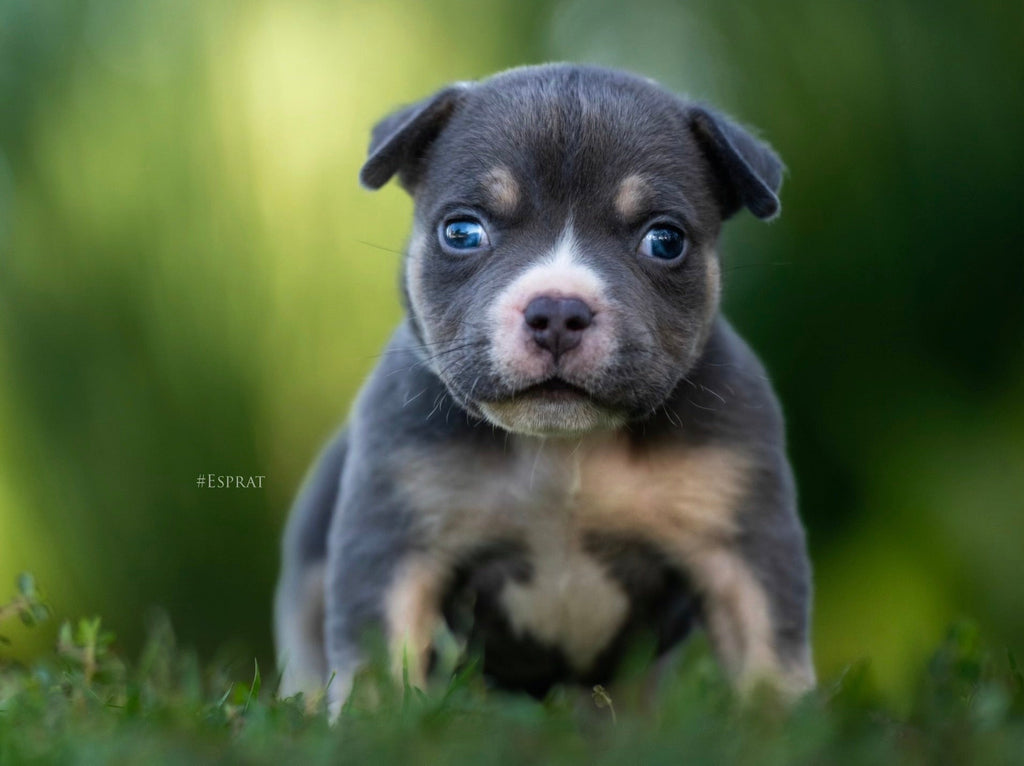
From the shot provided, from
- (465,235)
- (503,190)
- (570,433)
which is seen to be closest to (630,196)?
(503,190)

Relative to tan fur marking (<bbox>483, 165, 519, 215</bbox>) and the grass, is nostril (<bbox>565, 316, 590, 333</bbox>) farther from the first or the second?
the grass

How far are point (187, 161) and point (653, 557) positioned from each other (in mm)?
4128

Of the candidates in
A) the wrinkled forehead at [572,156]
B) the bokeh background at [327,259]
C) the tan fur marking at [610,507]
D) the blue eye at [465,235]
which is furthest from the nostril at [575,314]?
the bokeh background at [327,259]

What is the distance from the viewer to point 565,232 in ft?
12.6

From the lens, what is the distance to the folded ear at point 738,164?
13.7ft

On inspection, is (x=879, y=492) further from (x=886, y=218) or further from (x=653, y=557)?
(x=653, y=557)

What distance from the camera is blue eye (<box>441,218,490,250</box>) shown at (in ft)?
13.2

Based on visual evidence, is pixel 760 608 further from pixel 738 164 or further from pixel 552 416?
pixel 738 164

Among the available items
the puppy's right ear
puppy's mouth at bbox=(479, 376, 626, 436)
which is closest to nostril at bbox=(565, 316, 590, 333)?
puppy's mouth at bbox=(479, 376, 626, 436)

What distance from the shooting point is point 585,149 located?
395 cm

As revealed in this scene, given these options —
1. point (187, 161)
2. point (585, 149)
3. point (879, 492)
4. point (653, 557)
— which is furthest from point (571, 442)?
point (187, 161)

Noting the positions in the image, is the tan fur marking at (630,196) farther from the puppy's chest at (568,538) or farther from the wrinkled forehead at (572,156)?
the puppy's chest at (568,538)

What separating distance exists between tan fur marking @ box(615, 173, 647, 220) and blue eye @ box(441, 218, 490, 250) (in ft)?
1.31

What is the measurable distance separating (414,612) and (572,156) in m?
1.48
